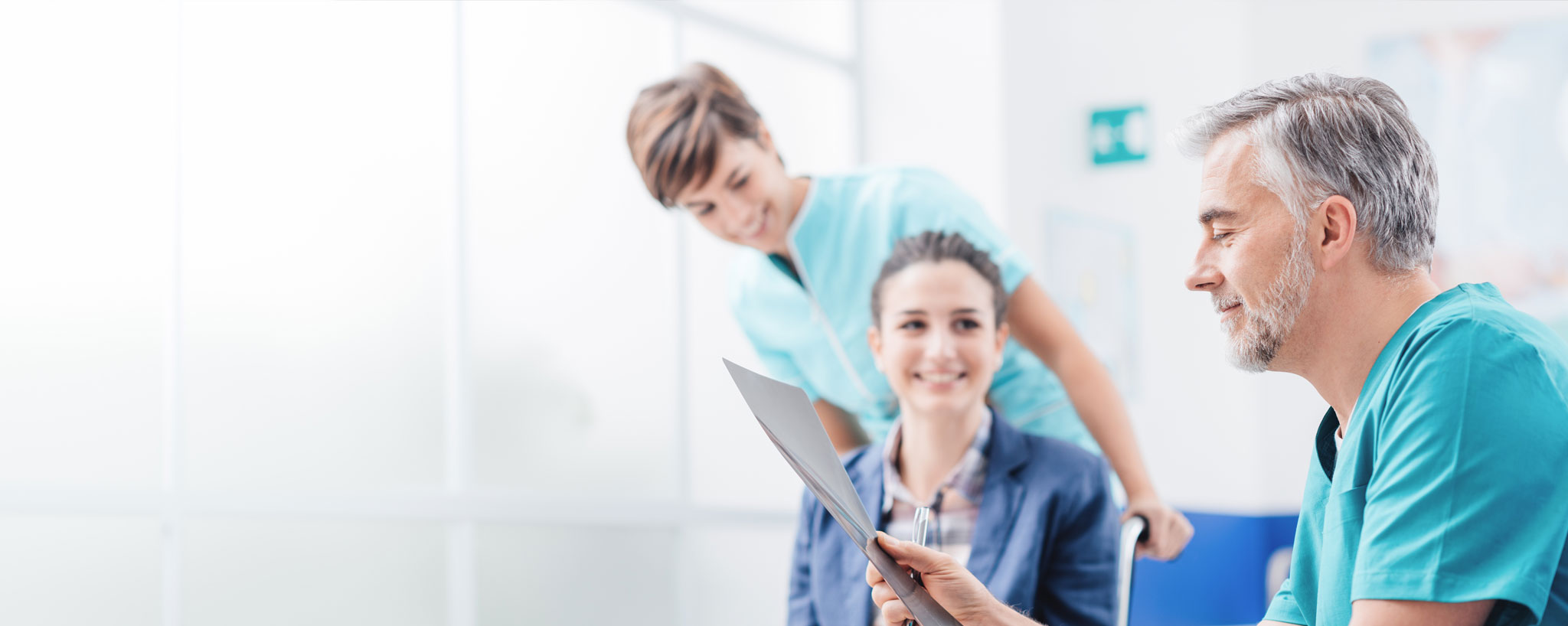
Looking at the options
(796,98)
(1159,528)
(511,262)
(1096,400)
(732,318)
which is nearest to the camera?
(1159,528)

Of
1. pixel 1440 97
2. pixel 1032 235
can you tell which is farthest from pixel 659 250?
pixel 1440 97

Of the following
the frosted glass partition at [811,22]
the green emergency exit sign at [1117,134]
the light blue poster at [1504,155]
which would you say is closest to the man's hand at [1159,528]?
the frosted glass partition at [811,22]

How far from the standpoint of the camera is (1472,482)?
0.94 metres

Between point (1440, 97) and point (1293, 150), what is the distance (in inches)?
165

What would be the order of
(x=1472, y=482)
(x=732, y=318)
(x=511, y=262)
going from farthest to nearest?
(x=732, y=318) → (x=511, y=262) → (x=1472, y=482)

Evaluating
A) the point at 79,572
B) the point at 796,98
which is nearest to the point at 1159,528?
the point at 79,572

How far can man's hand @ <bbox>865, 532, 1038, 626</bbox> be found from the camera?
4.05 ft

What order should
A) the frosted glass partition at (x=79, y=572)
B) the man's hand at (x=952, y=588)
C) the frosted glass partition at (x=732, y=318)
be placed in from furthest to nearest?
1. the frosted glass partition at (x=732, y=318)
2. the frosted glass partition at (x=79, y=572)
3. the man's hand at (x=952, y=588)

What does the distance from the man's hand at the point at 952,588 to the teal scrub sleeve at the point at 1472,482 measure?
0.37 metres

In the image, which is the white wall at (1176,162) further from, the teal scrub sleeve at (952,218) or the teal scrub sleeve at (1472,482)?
the teal scrub sleeve at (1472,482)

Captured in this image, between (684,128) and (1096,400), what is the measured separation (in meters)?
0.78

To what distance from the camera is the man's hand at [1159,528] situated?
192 centimetres

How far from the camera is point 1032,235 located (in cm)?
393

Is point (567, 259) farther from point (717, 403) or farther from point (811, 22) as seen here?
point (811, 22)
